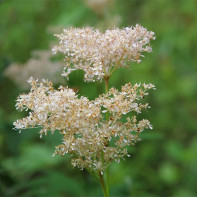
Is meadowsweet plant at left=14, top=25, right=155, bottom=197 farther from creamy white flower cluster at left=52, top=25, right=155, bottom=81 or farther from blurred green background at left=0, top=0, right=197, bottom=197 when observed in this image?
blurred green background at left=0, top=0, right=197, bottom=197

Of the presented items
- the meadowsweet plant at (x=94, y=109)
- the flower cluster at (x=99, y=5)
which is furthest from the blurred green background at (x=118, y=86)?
the meadowsweet plant at (x=94, y=109)

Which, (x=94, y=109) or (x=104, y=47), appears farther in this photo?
(x=104, y=47)

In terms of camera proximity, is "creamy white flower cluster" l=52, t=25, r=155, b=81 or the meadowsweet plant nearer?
the meadowsweet plant

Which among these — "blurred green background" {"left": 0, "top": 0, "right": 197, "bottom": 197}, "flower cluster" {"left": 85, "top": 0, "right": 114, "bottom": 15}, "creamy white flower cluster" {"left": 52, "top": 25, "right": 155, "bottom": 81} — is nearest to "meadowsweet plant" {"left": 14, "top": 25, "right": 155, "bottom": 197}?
"creamy white flower cluster" {"left": 52, "top": 25, "right": 155, "bottom": 81}

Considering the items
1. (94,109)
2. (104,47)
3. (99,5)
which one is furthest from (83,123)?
(99,5)

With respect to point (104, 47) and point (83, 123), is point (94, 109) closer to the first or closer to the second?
point (83, 123)
